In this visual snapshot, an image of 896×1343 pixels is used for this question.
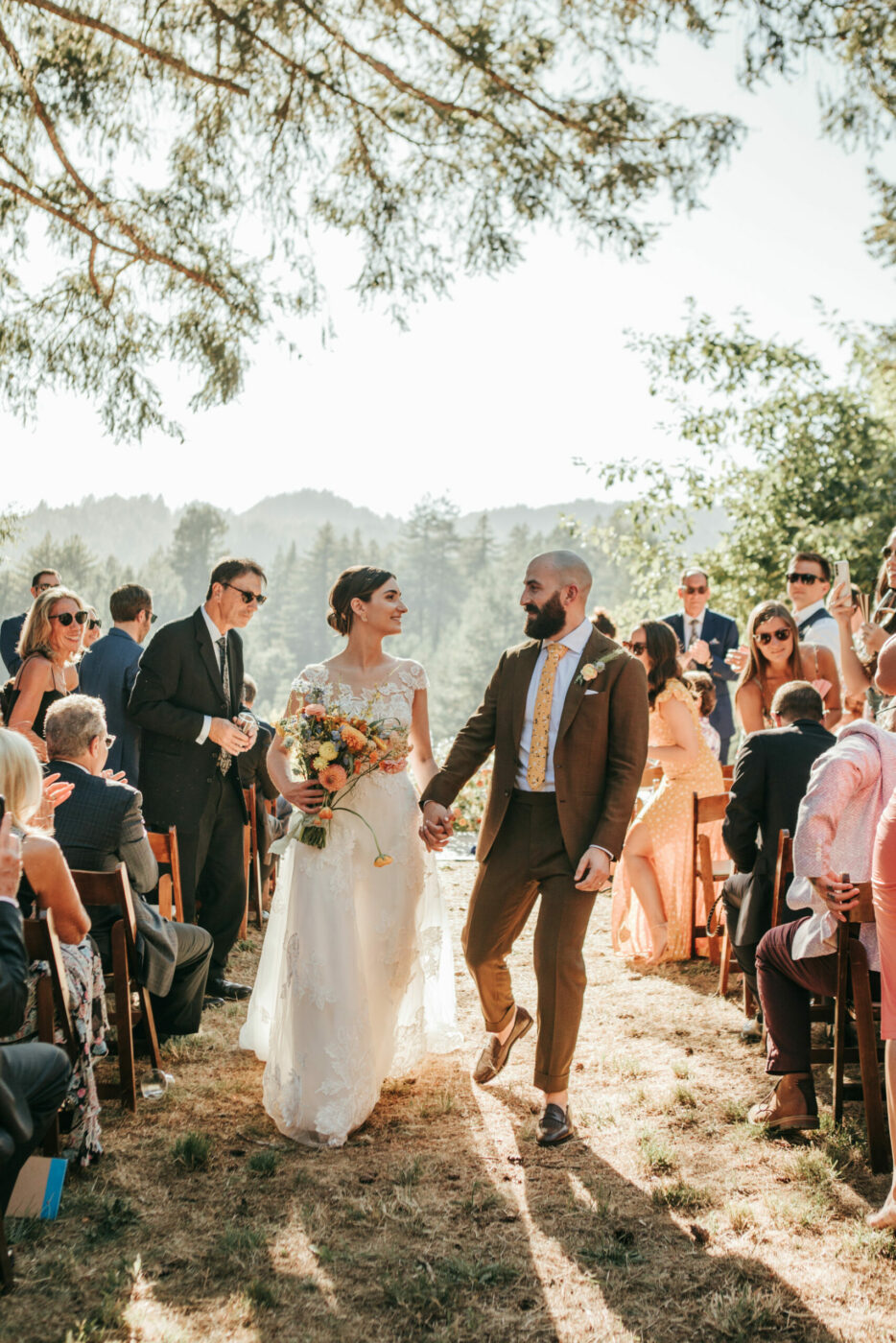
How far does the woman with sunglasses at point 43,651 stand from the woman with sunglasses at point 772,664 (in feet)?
12.0

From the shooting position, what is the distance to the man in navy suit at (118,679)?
6.64 m

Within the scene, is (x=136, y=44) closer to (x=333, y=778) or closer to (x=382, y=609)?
(x=382, y=609)

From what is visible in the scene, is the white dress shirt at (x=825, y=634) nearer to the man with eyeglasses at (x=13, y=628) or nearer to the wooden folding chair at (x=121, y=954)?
the wooden folding chair at (x=121, y=954)

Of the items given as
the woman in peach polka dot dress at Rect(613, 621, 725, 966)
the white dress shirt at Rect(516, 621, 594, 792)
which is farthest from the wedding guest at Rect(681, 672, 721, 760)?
the white dress shirt at Rect(516, 621, 594, 792)

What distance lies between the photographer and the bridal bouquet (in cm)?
444

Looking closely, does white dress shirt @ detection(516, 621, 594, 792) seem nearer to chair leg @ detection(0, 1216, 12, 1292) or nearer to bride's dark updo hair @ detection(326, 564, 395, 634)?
bride's dark updo hair @ detection(326, 564, 395, 634)

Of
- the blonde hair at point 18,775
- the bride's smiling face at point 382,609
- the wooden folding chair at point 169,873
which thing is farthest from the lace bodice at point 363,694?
the blonde hair at point 18,775

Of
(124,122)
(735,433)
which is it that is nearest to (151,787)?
(124,122)

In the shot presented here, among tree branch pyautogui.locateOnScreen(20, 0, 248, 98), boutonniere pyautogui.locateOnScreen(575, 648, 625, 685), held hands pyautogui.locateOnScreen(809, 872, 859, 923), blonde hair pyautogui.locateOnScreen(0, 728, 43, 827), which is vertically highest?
tree branch pyautogui.locateOnScreen(20, 0, 248, 98)

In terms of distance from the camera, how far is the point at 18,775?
3.44 metres

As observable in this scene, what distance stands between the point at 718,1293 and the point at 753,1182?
2.52 ft

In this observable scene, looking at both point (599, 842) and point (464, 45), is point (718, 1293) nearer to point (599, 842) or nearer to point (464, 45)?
point (599, 842)

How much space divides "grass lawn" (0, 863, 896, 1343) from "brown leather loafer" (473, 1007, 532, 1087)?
Result: 0.31ft

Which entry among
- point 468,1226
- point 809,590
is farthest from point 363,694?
point 809,590
